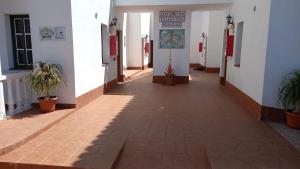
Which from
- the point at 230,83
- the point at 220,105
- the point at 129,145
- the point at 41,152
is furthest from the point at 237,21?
the point at 41,152

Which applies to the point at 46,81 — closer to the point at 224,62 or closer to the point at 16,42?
the point at 16,42

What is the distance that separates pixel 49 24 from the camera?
520 centimetres

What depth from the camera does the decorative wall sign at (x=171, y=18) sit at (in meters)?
9.10

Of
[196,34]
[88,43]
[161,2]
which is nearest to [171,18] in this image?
[161,2]

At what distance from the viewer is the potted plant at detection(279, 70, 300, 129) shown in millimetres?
4352

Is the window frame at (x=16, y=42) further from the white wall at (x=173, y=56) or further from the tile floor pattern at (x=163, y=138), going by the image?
the white wall at (x=173, y=56)

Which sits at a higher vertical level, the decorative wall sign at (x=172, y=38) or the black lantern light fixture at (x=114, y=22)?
the black lantern light fixture at (x=114, y=22)

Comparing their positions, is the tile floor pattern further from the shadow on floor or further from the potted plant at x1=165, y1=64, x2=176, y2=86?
the potted plant at x1=165, y1=64, x2=176, y2=86

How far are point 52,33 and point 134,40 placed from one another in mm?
9697

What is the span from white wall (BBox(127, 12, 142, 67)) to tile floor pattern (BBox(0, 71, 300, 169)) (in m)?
8.87

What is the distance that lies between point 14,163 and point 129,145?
1607mm

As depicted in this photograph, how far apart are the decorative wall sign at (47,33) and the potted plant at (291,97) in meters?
4.95

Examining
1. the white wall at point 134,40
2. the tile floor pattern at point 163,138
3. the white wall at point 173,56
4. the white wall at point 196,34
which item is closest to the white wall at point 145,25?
the white wall at point 134,40

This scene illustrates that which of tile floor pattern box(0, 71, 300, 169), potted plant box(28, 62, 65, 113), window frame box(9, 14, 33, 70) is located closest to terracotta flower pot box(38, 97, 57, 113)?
potted plant box(28, 62, 65, 113)
